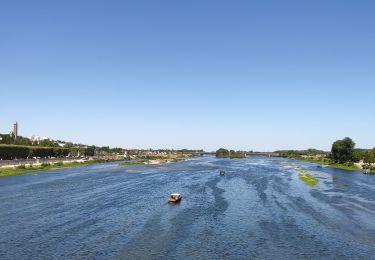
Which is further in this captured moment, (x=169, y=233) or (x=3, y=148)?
(x=3, y=148)

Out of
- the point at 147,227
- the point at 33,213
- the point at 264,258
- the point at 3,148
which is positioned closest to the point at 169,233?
the point at 147,227

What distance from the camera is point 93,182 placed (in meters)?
116

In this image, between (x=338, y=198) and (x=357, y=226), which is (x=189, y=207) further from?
(x=338, y=198)

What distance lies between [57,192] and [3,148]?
292 feet

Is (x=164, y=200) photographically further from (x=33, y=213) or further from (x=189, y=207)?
(x=33, y=213)

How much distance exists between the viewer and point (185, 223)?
62.0 m

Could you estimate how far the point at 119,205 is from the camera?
254ft

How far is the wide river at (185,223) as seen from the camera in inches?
1831

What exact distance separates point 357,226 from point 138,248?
35.4m

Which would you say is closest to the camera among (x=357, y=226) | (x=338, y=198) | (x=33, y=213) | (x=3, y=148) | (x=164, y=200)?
(x=357, y=226)

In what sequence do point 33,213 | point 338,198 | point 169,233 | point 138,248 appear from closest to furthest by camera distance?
1. point 138,248
2. point 169,233
3. point 33,213
4. point 338,198

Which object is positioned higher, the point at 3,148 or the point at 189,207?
the point at 3,148

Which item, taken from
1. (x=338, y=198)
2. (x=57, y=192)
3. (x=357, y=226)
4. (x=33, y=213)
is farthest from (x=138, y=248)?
(x=338, y=198)

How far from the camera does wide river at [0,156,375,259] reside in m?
46.5
